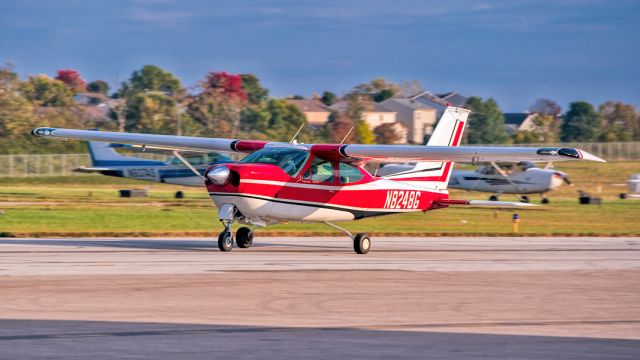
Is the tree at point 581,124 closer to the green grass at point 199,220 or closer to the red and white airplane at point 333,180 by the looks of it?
the green grass at point 199,220

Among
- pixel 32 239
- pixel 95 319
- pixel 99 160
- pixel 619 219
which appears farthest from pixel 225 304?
pixel 99 160

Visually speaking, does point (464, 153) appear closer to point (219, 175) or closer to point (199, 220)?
point (219, 175)

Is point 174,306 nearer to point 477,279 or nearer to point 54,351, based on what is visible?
point 54,351

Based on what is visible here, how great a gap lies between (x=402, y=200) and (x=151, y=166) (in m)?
28.1

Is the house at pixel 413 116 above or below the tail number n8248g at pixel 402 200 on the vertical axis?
above

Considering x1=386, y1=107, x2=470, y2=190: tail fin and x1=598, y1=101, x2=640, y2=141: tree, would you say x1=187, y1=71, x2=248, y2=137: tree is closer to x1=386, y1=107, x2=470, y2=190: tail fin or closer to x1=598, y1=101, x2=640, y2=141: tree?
x1=598, y1=101, x2=640, y2=141: tree

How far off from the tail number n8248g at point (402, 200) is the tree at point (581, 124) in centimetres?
10935

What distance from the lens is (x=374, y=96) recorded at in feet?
545

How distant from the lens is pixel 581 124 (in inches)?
5266

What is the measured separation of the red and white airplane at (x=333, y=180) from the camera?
2059 centimetres

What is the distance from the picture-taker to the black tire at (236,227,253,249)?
22609 millimetres

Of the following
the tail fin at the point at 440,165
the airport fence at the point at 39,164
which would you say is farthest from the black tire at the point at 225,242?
the airport fence at the point at 39,164

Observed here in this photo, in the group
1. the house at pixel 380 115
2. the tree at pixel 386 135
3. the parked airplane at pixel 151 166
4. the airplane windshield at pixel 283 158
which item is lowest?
the parked airplane at pixel 151 166

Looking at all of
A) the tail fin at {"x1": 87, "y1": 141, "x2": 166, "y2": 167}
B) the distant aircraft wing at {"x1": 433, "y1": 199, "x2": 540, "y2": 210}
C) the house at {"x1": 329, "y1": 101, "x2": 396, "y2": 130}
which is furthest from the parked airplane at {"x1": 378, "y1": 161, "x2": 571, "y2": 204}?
the house at {"x1": 329, "y1": 101, "x2": 396, "y2": 130}
